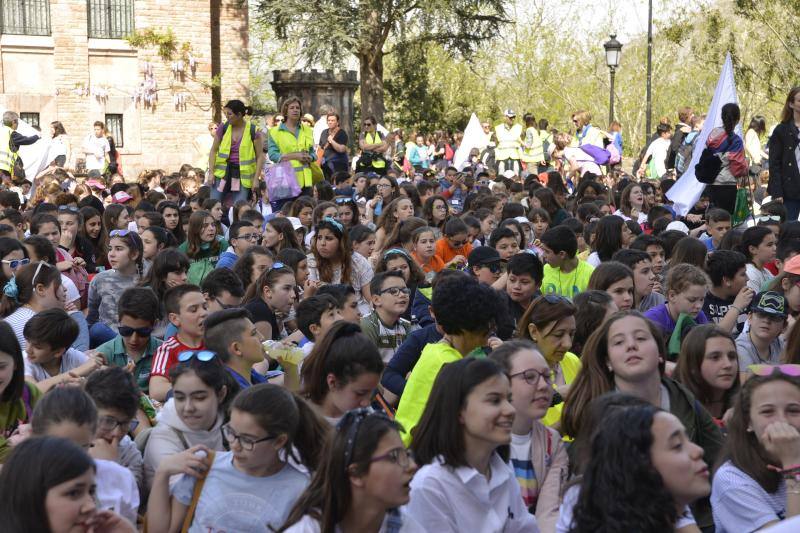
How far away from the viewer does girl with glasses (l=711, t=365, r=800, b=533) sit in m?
5.20

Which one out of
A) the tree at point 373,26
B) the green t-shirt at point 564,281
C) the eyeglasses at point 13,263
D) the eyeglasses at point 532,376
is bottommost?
the green t-shirt at point 564,281

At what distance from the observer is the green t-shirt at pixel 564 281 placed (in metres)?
10.4

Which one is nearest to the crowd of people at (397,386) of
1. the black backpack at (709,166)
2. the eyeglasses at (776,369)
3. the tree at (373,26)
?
the eyeglasses at (776,369)

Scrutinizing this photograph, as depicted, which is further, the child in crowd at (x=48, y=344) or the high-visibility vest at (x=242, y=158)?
the high-visibility vest at (x=242, y=158)

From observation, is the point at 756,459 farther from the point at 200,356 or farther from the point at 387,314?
the point at 387,314

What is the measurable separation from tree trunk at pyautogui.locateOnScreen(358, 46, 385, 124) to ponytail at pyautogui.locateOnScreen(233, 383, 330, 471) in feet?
107

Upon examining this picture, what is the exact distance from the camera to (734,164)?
48.7 ft

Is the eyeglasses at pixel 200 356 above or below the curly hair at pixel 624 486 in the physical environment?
below

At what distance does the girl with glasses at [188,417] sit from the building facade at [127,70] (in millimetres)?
27788

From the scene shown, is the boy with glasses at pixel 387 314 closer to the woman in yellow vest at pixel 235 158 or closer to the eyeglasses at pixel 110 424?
the eyeglasses at pixel 110 424

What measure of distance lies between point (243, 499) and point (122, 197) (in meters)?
12.5

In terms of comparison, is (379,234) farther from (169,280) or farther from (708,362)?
(708,362)

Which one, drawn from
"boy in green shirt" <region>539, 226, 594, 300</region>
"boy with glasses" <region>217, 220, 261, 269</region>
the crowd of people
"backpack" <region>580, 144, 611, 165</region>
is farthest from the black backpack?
"backpack" <region>580, 144, 611, 165</region>

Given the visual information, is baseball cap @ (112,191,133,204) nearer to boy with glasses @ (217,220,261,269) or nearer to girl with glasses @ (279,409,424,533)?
boy with glasses @ (217,220,261,269)
